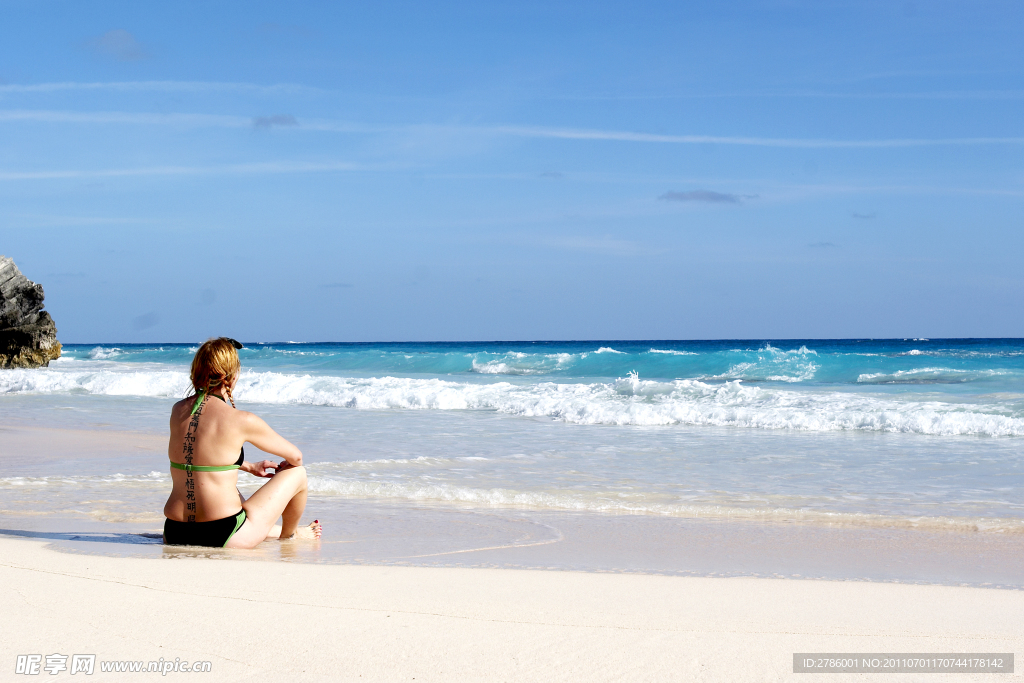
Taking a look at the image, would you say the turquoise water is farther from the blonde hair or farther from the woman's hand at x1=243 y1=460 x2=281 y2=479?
the blonde hair

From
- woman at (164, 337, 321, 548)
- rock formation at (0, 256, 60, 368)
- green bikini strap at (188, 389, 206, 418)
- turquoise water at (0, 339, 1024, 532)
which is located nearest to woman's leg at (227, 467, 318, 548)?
woman at (164, 337, 321, 548)

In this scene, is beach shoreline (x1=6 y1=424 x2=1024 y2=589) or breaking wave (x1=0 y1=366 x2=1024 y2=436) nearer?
beach shoreline (x1=6 y1=424 x2=1024 y2=589)

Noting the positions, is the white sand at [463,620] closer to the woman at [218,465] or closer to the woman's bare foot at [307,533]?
the woman at [218,465]

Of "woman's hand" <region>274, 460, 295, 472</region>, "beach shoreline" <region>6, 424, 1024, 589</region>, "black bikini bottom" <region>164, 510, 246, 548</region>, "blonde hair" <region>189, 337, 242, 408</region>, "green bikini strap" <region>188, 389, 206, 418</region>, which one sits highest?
"blonde hair" <region>189, 337, 242, 408</region>

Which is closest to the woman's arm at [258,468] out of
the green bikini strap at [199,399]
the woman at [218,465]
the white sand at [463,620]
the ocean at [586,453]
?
the woman at [218,465]

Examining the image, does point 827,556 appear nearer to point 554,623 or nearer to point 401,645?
point 554,623

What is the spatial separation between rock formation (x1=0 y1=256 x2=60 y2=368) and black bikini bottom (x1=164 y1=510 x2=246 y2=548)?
1201 inches

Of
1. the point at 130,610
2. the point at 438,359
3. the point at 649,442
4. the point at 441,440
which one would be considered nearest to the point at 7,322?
the point at 438,359

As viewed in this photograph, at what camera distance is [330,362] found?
41.5 m

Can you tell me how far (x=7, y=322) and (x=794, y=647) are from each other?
112 ft

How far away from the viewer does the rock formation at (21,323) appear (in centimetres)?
3053

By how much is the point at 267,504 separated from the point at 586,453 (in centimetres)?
529

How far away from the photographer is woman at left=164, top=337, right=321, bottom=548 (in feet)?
14.5

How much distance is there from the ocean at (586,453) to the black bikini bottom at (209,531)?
119cm
